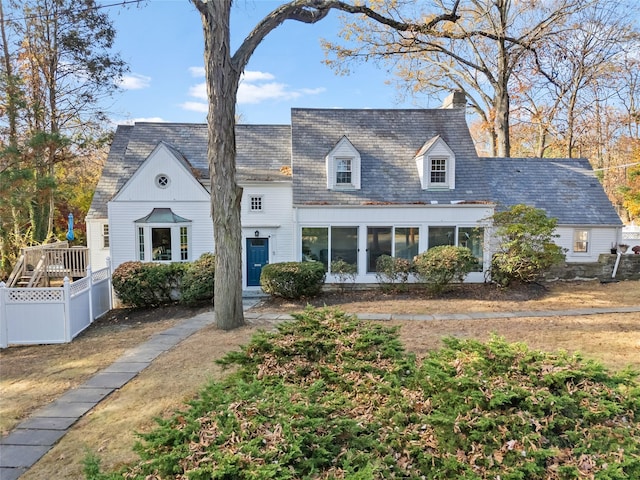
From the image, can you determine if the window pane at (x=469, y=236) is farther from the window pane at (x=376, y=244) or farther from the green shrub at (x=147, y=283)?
the green shrub at (x=147, y=283)

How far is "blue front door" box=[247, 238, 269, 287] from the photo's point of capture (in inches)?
609

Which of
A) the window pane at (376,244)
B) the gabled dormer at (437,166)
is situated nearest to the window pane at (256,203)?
the window pane at (376,244)

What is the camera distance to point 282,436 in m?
2.80

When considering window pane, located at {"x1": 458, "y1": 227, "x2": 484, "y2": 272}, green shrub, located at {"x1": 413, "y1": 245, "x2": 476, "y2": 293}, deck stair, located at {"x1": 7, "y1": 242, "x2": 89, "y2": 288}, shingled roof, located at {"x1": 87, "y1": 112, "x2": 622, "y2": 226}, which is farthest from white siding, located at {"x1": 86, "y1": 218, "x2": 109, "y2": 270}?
window pane, located at {"x1": 458, "y1": 227, "x2": 484, "y2": 272}

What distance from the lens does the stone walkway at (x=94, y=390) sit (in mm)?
4680

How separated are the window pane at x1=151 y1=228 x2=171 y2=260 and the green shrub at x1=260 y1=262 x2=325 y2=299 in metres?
4.54

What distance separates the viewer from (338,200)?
48.7 ft

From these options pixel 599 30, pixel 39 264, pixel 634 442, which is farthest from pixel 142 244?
pixel 599 30

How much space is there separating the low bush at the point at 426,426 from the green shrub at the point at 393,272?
991cm

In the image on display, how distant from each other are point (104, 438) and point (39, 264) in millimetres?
13553

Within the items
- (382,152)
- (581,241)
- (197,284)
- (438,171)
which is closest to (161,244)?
(197,284)

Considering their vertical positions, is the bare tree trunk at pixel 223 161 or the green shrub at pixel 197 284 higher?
the bare tree trunk at pixel 223 161

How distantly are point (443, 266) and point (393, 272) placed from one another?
1.79 meters

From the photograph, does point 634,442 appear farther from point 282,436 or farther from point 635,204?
point 635,204
